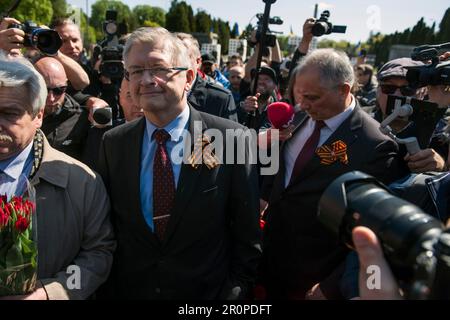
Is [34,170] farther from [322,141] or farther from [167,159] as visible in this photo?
[322,141]

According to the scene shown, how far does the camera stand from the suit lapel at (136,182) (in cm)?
198

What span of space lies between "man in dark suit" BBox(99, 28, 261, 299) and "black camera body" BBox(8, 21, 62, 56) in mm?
1198

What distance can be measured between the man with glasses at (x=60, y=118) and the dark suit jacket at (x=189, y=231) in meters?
0.87

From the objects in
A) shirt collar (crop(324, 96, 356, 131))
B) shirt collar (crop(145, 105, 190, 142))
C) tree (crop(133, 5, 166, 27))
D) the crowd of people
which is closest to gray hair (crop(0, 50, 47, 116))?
the crowd of people

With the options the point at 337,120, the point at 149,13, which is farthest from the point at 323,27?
the point at 149,13

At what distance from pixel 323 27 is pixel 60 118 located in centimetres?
261

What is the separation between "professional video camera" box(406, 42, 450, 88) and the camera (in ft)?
6.75

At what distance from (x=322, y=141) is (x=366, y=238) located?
152 cm

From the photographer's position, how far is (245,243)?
213 centimetres

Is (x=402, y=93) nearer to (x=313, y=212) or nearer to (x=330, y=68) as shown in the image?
(x=330, y=68)

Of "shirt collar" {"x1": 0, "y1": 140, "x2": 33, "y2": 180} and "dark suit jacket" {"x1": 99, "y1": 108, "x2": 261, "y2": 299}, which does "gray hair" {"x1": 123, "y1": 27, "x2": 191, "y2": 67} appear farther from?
"shirt collar" {"x1": 0, "y1": 140, "x2": 33, "y2": 180}

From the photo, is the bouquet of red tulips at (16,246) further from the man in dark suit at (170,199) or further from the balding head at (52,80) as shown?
the balding head at (52,80)

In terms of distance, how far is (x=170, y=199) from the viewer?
200cm
